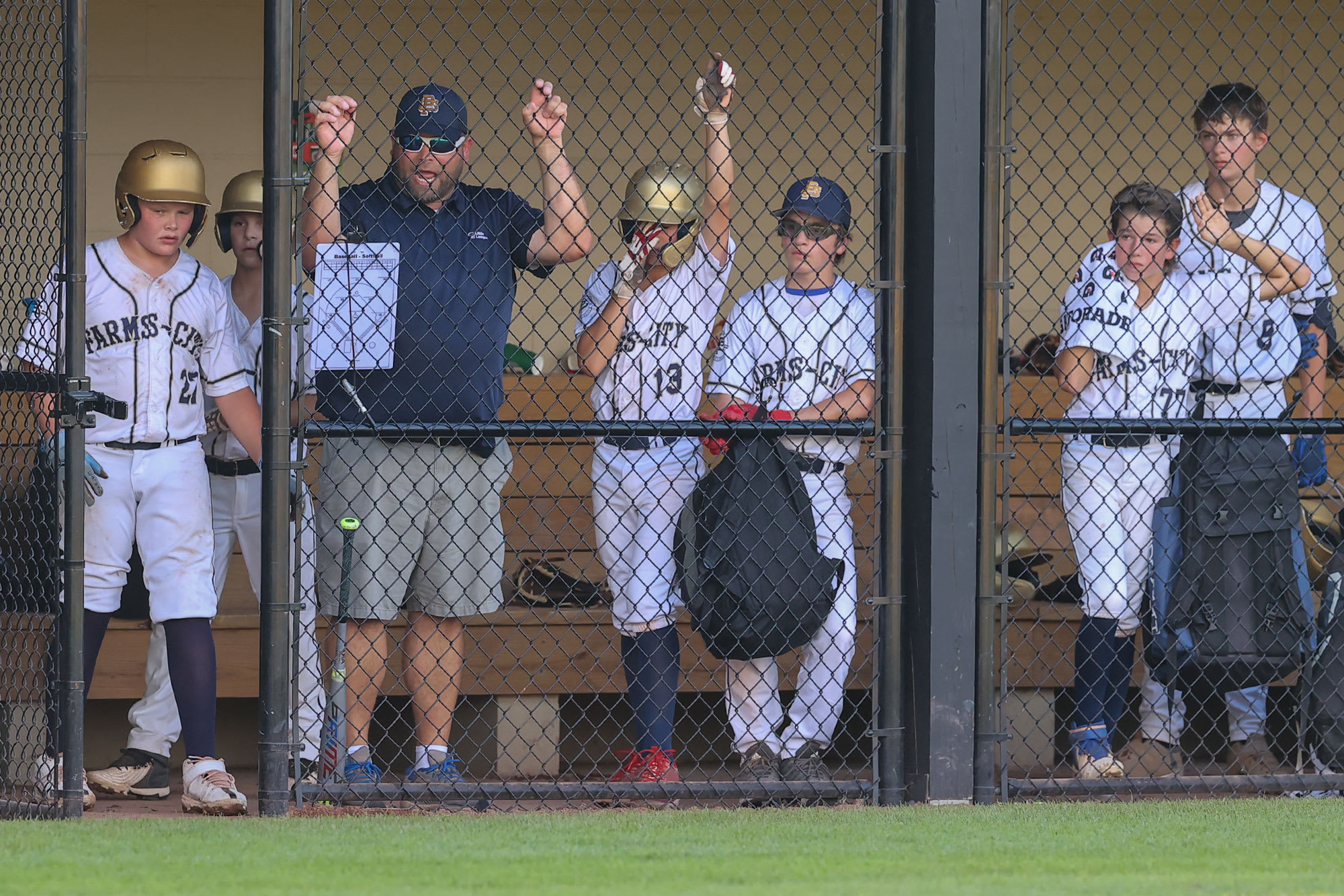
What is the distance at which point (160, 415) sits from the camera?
399 centimetres

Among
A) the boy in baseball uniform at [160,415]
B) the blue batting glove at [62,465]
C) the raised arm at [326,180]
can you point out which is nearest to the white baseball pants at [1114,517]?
Result: the raised arm at [326,180]

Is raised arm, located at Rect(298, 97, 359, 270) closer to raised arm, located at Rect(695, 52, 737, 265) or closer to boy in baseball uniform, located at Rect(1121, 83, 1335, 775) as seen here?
raised arm, located at Rect(695, 52, 737, 265)

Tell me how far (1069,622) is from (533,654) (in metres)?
1.74

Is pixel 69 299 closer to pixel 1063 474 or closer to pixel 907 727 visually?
pixel 907 727

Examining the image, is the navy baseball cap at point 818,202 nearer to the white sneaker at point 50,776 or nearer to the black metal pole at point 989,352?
the black metal pole at point 989,352

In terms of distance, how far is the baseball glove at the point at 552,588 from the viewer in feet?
16.5

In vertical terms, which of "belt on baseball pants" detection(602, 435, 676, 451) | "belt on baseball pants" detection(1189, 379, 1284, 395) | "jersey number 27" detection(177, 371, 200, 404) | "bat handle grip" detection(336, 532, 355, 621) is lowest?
"bat handle grip" detection(336, 532, 355, 621)

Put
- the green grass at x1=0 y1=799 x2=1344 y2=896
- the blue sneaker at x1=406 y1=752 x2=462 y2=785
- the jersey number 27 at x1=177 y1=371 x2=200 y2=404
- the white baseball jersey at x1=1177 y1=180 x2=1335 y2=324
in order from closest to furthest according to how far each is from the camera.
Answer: the green grass at x1=0 y1=799 x2=1344 y2=896 < the blue sneaker at x1=406 y1=752 x2=462 y2=785 < the jersey number 27 at x1=177 y1=371 x2=200 y2=404 < the white baseball jersey at x1=1177 y1=180 x2=1335 y2=324

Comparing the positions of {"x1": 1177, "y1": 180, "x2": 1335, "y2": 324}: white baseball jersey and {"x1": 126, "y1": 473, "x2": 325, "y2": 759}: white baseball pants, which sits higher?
{"x1": 1177, "y1": 180, "x2": 1335, "y2": 324}: white baseball jersey

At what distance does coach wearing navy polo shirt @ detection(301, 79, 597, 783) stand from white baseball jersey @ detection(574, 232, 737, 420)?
34cm

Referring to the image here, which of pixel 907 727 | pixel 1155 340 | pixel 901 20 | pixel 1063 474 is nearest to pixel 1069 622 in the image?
pixel 1063 474

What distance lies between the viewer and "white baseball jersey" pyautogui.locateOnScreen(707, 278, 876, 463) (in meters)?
4.38

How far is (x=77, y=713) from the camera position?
353 cm

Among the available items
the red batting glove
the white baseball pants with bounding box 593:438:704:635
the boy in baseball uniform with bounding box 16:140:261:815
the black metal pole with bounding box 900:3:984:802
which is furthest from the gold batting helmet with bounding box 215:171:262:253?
the black metal pole with bounding box 900:3:984:802
